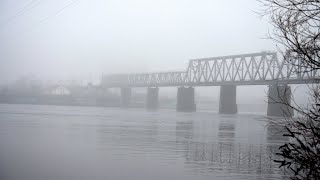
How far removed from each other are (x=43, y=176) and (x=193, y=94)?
141m

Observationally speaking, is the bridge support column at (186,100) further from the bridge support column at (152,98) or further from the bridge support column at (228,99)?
the bridge support column at (152,98)

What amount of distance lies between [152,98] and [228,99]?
50795mm

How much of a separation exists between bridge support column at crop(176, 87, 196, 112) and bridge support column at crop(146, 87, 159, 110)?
74.7 feet

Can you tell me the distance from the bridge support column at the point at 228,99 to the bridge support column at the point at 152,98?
46250 millimetres

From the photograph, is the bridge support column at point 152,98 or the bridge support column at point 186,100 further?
the bridge support column at point 152,98

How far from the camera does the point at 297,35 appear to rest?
311 inches

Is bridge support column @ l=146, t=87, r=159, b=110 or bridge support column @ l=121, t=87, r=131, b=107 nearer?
bridge support column @ l=146, t=87, r=159, b=110

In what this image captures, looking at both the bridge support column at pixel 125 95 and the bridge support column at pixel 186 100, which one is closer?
the bridge support column at pixel 186 100

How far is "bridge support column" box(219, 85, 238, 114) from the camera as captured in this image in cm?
13425

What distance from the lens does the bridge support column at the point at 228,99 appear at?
5285 inches

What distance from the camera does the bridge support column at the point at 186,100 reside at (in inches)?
6043

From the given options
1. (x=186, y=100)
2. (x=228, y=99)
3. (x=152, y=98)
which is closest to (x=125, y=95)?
(x=152, y=98)

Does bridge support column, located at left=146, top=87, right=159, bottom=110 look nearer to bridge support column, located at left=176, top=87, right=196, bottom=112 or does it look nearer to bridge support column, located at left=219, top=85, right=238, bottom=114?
bridge support column, located at left=176, top=87, right=196, bottom=112

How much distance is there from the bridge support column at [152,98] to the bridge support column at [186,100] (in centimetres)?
2278
